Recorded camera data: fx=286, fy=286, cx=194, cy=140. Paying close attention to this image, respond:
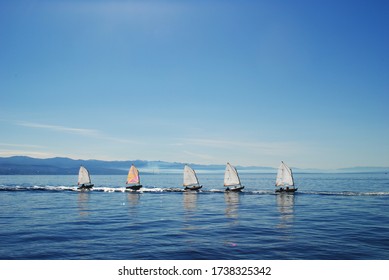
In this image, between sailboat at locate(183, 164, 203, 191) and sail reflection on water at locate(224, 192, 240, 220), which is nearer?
sail reflection on water at locate(224, 192, 240, 220)

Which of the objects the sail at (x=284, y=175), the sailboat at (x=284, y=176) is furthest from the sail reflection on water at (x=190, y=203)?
the sail at (x=284, y=175)

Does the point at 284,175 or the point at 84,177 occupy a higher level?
the point at 284,175

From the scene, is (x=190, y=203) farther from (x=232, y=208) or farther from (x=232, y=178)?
(x=232, y=178)

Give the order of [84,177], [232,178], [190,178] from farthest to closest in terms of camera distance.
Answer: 1. [84,177]
2. [190,178]
3. [232,178]

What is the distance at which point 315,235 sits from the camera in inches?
1203

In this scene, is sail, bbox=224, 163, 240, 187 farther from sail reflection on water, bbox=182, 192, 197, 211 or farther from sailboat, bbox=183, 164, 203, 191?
sail reflection on water, bbox=182, 192, 197, 211

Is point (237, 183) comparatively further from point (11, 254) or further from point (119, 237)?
point (11, 254)

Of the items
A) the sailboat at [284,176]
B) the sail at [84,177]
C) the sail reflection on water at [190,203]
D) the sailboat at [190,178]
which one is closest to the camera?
the sail reflection on water at [190,203]

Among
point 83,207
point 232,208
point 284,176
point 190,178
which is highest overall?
point 284,176

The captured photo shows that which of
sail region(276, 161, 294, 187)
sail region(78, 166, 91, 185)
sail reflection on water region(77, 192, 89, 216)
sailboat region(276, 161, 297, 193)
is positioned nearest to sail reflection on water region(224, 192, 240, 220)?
sail reflection on water region(77, 192, 89, 216)

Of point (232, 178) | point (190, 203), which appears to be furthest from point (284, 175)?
point (190, 203)

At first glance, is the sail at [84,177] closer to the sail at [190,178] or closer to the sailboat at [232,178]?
the sail at [190,178]

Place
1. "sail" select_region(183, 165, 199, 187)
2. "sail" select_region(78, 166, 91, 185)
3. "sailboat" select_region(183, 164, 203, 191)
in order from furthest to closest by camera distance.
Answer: "sail" select_region(78, 166, 91, 185) < "sail" select_region(183, 165, 199, 187) < "sailboat" select_region(183, 164, 203, 191)

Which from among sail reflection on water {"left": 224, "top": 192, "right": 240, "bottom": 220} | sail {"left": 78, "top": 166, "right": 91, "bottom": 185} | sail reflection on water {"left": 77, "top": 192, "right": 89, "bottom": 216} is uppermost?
sail {"left": 78, "top": 166, "right": 91, "bottom": 185}
